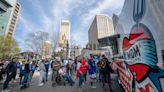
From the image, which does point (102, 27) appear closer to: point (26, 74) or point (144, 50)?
point (26, 74)

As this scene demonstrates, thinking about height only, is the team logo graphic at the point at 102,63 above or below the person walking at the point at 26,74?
above

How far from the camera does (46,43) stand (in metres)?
56.3

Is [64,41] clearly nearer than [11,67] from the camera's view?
No

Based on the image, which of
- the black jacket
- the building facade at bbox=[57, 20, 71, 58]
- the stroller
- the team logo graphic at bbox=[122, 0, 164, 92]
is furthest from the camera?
the building facade at bbox=[57, 20, 71, 58]

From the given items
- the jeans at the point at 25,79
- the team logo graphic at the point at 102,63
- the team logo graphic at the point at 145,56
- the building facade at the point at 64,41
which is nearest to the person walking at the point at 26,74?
the jeans at the point at 25,79

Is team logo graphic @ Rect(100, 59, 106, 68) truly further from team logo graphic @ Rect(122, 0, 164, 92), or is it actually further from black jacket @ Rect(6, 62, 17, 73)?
black jacket @ Rect(6, 62, 17, 73)

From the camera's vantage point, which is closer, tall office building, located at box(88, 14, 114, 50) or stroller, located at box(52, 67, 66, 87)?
stroller, located at box(52, 67, 66, 87)

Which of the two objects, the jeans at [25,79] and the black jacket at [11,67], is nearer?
the black jacket at [11,67]

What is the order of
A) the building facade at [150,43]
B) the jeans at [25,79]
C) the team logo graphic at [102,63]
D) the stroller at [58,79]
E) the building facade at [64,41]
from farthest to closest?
the building facade at [64,41] → the stroller at [58,79] → the jeans at [25,79] → the team logo graphic at [102,63] → the building facade at [150,43]

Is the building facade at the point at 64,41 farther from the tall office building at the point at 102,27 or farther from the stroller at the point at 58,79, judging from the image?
the tall office building at the point at 102,27

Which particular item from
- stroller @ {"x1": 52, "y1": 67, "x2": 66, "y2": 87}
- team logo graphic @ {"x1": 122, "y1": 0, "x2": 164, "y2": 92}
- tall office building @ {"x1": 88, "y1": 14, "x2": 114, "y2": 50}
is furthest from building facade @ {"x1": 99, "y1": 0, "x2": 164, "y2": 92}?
tall office building @ {"x1": 88, "y1": 14, "x2": 114, "y2": 50}

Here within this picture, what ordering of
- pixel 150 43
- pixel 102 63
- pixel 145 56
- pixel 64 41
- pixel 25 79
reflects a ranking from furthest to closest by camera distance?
pixel 64 41 < pixel 25 79 < pixel 102 63 < pixel 145 56 < pixel 150 43

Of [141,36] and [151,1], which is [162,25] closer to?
[151,1]

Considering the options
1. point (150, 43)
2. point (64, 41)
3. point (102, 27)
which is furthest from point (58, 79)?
point (102, 27)
